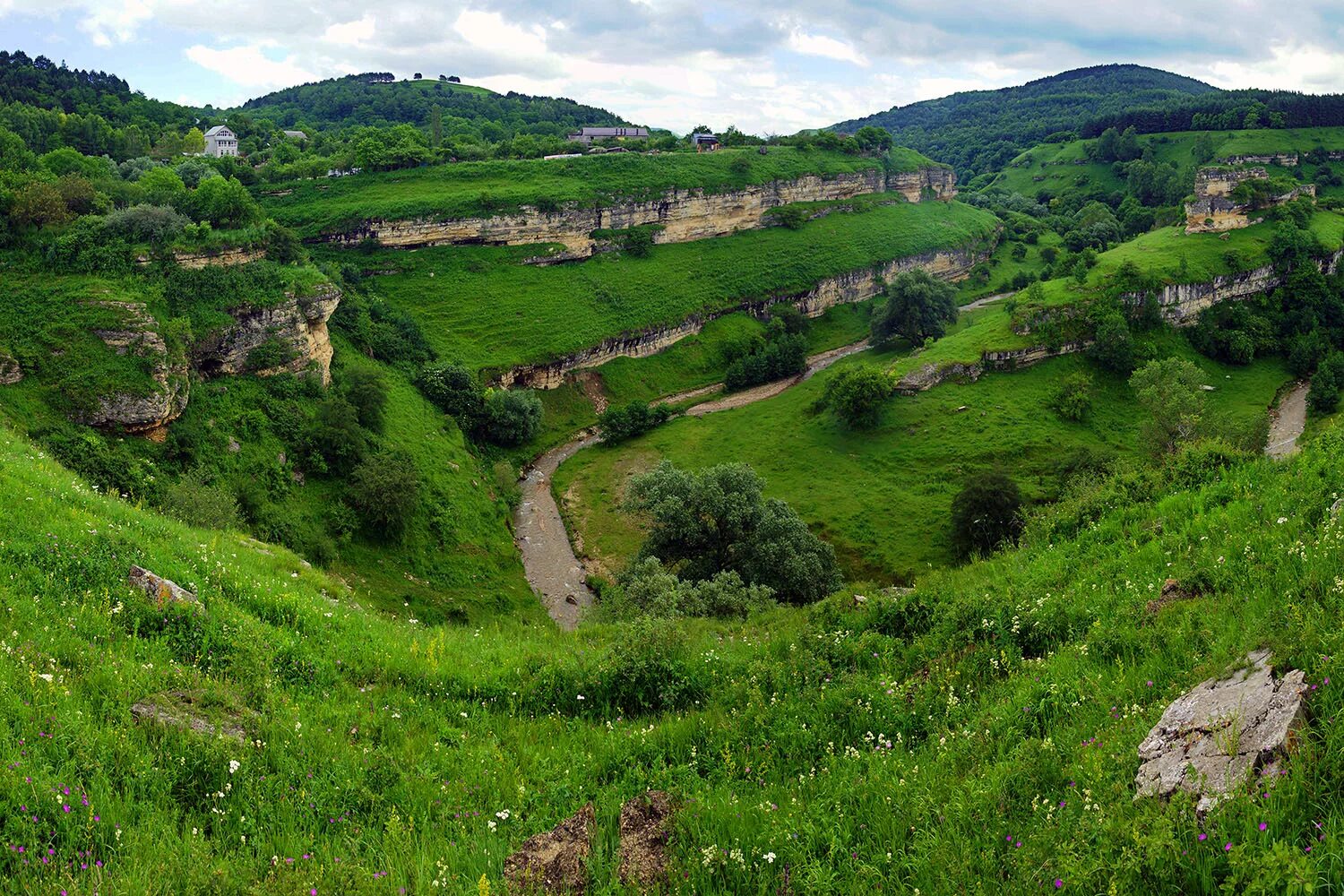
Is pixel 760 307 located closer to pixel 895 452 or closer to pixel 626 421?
pixel 626 421

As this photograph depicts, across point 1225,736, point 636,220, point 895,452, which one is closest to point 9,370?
point 1225,736

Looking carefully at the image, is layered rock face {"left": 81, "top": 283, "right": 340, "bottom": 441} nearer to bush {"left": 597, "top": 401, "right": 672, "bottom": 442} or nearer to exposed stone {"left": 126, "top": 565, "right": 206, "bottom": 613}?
bush {"left": 597, "top": 401, "right": 672, "bottom": 442}

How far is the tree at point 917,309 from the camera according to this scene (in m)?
76.4

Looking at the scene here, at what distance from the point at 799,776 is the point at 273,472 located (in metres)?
39.7

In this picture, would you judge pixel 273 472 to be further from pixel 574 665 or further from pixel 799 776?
pixel 799 776

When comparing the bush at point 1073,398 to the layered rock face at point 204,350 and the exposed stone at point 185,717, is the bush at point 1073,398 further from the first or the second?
the exposed stone at point 185,717

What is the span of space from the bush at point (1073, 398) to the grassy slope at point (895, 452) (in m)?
0.83

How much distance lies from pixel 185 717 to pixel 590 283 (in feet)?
250

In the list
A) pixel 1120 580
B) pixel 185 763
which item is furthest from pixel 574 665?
pixel 1120 580

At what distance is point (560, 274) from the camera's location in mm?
81250

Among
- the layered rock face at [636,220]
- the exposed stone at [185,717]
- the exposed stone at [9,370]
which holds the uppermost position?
the layered rock face at [636,220]

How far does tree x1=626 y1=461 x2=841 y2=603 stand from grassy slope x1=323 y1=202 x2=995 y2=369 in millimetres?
31862

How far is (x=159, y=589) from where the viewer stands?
10.5 meters

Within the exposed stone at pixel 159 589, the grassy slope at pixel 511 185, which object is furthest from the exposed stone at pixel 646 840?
the grassy slope at pixel 511 185
